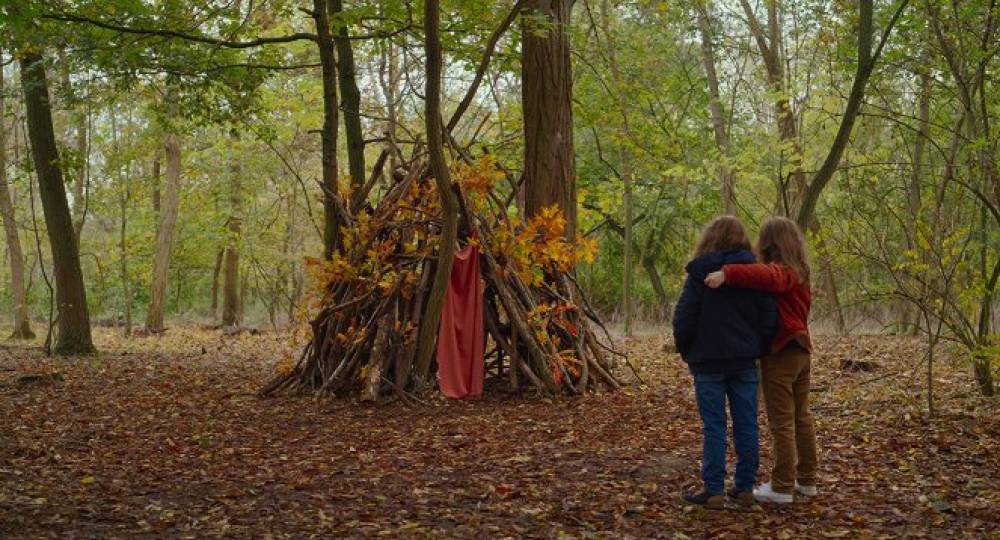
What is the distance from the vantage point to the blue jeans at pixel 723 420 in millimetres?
4016

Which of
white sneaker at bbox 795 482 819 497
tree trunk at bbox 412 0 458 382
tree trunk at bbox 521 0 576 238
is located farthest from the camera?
tree trunk at bbox 521 0 576 238

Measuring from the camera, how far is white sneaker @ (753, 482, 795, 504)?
13.4 ft

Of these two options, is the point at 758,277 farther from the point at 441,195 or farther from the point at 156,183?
the point at 156,183

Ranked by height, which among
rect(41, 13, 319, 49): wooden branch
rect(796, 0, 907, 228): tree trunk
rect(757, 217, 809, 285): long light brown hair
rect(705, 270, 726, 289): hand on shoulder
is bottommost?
rect(705, 270, 726, 289): hand on shoulder

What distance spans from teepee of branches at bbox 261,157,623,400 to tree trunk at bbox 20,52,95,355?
4257 mm

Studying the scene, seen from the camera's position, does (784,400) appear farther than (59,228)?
No

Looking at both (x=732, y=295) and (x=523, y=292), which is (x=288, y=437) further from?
(x=732, y=295)

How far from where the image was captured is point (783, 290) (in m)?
4.00

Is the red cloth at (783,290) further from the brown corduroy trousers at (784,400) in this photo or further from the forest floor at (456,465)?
the forest floor at (456,465)

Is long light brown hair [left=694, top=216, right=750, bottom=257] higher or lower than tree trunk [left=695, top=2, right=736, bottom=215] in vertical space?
lower

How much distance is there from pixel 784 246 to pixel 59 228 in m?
8.91

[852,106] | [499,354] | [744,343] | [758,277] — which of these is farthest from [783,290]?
[499,354]

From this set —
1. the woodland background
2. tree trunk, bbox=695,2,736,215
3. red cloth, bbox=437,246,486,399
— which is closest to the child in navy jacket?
the woodland background

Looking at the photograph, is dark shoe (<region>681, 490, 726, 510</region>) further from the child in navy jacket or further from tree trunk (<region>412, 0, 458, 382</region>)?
tree trunk (<region>412, 0, 458, 382</region>)
